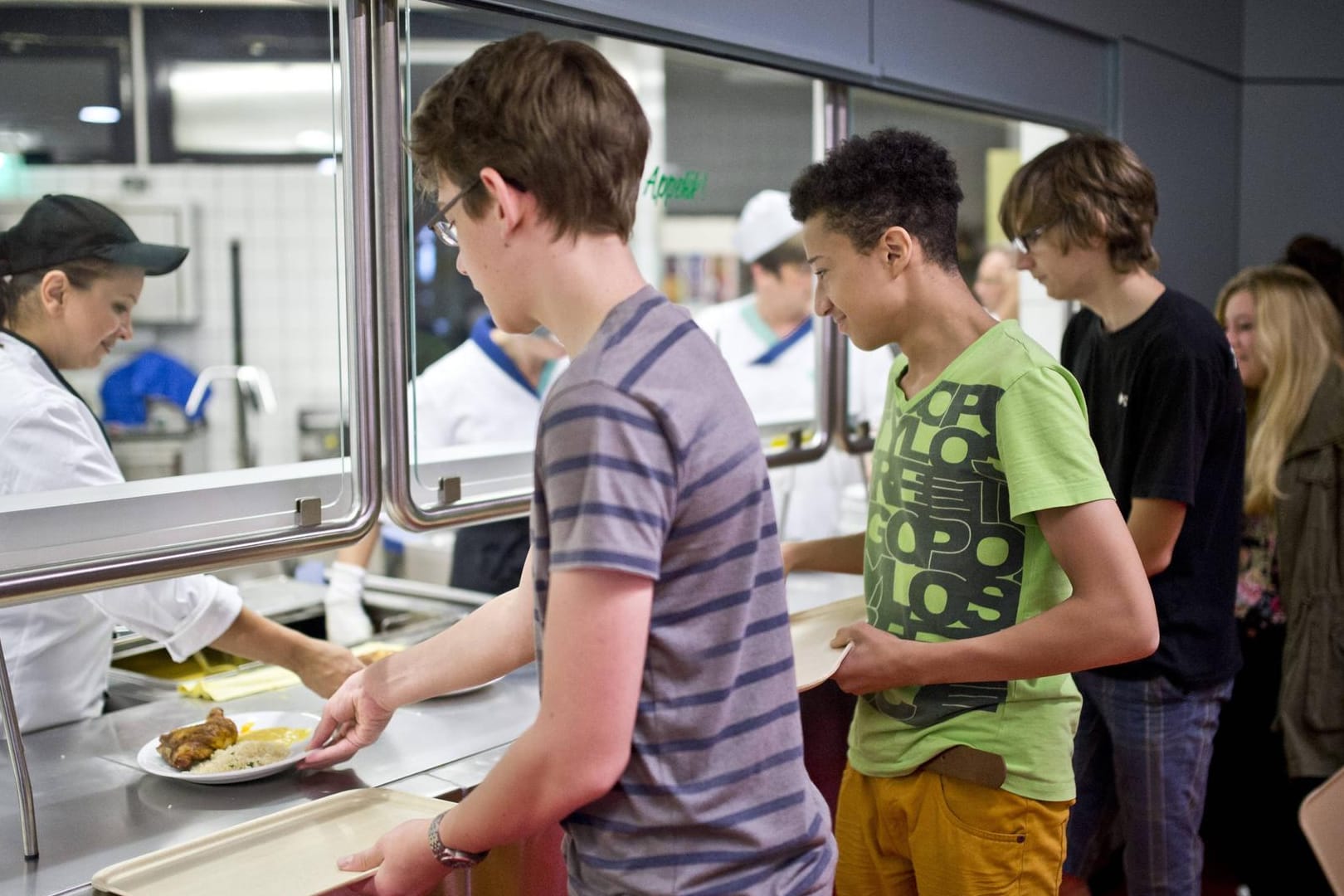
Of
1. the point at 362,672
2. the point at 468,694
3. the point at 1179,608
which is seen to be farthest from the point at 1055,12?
the point at 362,672

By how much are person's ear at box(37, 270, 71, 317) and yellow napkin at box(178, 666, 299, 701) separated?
0.63m

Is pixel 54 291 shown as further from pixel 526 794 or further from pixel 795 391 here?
pixel 795 391

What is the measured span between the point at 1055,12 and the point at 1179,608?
5.23 ft

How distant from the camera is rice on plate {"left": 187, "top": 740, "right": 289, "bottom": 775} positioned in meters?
1.53

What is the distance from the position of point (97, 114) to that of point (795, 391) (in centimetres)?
185

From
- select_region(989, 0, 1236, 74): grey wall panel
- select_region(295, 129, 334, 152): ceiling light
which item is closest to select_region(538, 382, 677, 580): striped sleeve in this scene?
select_region(989, 0, 1236, 74): grey wall panel

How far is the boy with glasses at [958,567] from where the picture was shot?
134cm

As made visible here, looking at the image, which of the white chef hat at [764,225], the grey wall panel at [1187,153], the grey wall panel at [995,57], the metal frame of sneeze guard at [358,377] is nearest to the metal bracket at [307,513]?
the metal frame of sneeze guard at [358,377]

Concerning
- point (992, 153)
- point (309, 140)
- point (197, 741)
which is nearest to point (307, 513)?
point (197, 741)

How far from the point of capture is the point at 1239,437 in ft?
6.41

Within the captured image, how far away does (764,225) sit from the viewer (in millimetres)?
3391

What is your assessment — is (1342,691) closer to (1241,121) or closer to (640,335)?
(1241,121)

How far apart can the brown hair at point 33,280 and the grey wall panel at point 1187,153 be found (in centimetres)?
251

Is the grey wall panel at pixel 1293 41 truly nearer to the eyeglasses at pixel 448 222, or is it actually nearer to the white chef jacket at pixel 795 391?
the white chef jacket at pixel 795 391
